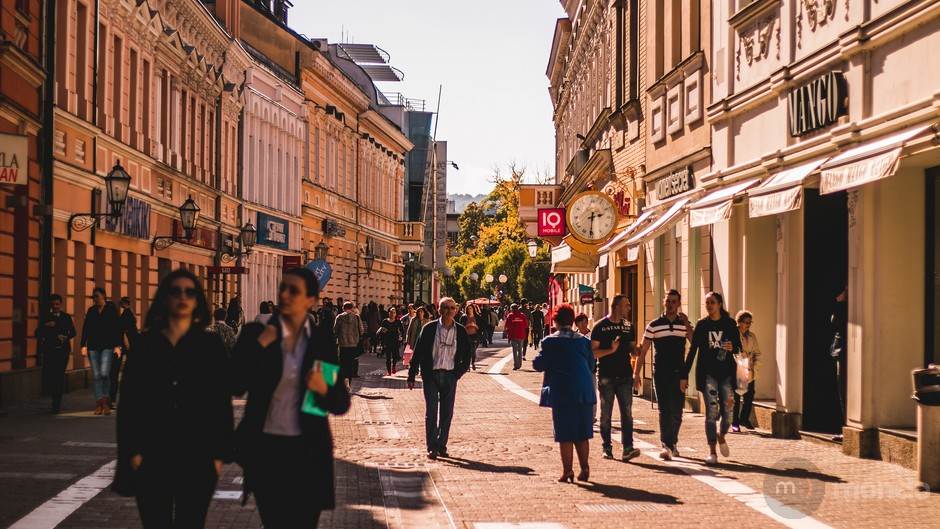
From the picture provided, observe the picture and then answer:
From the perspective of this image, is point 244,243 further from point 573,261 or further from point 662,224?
point 662,224

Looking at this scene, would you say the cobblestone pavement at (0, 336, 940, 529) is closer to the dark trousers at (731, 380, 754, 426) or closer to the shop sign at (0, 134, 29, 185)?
the dark trousers at (731, 380, 754, 426)

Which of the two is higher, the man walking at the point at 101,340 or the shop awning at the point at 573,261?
the shop awning at the point at 573,261

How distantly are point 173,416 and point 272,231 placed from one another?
42.7 meters

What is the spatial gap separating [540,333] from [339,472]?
39344mm

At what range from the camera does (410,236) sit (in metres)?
79.9

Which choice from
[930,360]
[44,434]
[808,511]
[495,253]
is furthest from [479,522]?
[495,253]

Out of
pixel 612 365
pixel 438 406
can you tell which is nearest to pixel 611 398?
pixel 612 365

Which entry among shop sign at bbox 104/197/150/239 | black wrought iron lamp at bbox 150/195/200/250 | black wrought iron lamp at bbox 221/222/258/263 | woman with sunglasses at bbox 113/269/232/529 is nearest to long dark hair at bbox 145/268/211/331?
woman with sunglasses at bbox 113/269/232/529

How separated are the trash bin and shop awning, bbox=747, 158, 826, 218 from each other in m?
4.10

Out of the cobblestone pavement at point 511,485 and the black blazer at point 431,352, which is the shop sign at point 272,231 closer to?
the cobblestone pavement at point 511,485

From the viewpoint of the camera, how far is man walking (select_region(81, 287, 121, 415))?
1983cm

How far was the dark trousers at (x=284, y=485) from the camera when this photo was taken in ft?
22.5

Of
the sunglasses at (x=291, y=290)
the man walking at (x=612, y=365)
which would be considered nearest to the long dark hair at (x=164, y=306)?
the sunglasses at (x=291, y=290)

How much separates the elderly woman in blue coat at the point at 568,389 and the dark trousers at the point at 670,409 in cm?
155
